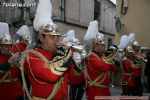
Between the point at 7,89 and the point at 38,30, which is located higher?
the point at 38,30

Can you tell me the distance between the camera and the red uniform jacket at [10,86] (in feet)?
21.1

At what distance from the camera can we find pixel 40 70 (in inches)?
175

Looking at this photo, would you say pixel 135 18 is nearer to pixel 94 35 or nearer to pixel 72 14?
pixel 94 35

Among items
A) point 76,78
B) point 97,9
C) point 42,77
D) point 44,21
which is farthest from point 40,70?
point 97,9

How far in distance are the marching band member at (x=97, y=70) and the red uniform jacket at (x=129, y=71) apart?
5.49 feet

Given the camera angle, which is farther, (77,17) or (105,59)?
(77,17)

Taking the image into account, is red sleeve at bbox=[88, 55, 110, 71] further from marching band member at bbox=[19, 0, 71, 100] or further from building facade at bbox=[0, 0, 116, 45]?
building facade at bbox=[0, 0, 116, 45]

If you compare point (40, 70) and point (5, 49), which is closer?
point (40, 70)

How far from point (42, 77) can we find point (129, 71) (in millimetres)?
4543

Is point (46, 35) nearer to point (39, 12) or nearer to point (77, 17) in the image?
point (39, 12)

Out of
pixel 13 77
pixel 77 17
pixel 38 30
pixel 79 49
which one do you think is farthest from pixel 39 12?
pixel 77 17

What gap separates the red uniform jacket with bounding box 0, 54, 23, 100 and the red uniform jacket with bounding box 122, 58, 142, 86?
2.87m

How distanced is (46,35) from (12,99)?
2284 mm

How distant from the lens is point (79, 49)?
473cm
